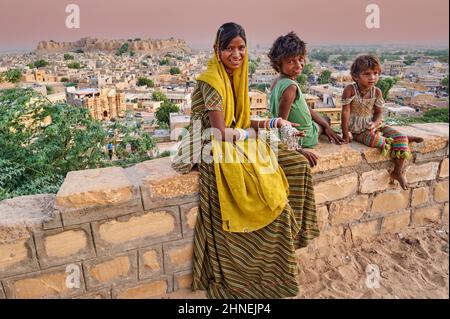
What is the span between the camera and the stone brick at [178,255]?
204 cm

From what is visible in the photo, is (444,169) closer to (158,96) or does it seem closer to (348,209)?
(348,209)

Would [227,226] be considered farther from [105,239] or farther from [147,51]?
[147,51]

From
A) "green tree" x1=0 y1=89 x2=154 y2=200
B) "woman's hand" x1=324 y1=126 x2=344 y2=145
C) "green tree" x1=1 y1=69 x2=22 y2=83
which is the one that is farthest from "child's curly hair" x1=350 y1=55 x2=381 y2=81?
"green tree" x1=1 y1=69 x2=22 y2=83

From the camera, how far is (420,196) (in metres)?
2.80

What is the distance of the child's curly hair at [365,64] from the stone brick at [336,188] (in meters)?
0.77

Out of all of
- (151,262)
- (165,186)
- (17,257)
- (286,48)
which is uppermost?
(286,48)

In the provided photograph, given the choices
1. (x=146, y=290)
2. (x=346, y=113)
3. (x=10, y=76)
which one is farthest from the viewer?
(x=10, y=76)

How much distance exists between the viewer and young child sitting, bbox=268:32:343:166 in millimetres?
2328

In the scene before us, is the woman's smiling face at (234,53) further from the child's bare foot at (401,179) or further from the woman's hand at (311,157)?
the child's bare foot at (401,179)

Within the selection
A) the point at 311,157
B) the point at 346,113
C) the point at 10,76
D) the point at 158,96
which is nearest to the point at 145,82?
the point at 158,96

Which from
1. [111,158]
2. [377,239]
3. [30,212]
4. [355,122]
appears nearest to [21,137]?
[111,158]

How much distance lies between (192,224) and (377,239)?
5.08 feet

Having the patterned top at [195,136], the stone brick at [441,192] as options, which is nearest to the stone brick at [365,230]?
the stone brick at [441,192]

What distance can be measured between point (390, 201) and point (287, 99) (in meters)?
1.20
